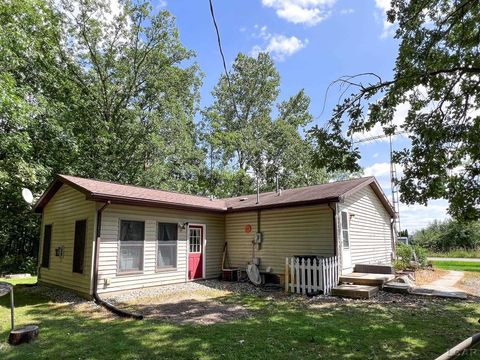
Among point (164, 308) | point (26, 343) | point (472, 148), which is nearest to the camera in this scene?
point (26, 343)

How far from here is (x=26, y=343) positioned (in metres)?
5.11

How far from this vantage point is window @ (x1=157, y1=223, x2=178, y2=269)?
34.0ft

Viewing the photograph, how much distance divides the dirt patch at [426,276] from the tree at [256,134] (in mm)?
12296

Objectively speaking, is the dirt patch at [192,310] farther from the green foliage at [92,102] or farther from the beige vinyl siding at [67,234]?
the green foliage at [92,102]

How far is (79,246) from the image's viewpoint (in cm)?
941

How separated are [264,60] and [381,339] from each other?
27.1 meters

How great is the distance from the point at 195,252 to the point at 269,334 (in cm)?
663

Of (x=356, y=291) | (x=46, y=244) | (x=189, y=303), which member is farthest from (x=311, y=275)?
(x=46, y=244)

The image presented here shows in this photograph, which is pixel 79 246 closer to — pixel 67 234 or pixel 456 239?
pixel 67 234

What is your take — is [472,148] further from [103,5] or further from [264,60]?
[264,60]

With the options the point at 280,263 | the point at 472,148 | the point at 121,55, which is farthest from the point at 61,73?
the point at 472,148

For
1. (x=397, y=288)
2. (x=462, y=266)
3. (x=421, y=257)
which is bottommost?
(x=462, y=266)

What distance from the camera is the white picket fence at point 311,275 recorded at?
9.05 m

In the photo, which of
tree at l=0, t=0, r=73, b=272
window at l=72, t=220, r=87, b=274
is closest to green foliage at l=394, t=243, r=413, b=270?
window at l=72, t=220, r=87, b=274
